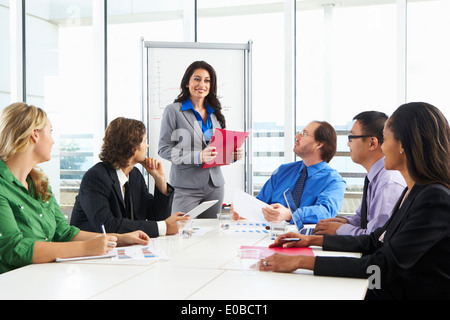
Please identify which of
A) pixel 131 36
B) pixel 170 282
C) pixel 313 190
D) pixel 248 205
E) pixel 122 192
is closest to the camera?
pixel 170 282

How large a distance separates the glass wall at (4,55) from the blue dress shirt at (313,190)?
3.30m

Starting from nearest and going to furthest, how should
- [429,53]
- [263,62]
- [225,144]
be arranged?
[225,144], [429,53], [263,62]

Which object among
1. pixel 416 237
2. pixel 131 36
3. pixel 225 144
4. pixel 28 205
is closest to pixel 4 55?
pixel 131 36

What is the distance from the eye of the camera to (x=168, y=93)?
462cm

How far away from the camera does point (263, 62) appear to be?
4996mm

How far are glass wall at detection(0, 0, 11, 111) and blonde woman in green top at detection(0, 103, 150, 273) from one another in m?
3.48

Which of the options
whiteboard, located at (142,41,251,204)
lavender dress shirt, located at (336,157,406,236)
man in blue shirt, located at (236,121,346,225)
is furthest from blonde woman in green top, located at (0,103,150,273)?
whiteboard, located at (142,41,251,204)

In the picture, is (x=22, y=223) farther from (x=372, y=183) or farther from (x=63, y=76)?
(x=63, y=76)

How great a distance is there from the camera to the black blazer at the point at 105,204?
2430 millimetres

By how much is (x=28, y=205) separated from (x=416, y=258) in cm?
152

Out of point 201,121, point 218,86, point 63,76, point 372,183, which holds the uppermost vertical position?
point 63,76

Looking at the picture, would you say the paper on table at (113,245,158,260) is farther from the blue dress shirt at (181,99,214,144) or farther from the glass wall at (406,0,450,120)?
the glass wall at (406,0,450,120)
